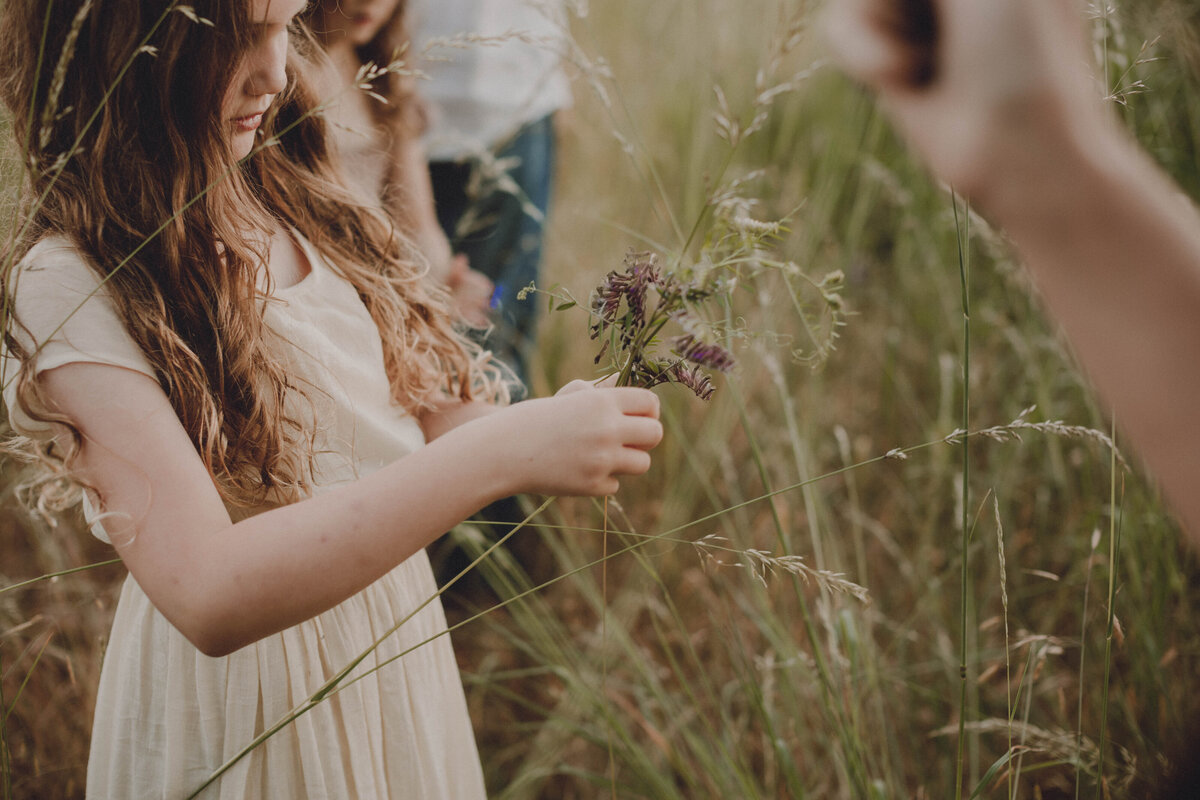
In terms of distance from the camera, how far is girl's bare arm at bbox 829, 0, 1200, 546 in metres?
0.35

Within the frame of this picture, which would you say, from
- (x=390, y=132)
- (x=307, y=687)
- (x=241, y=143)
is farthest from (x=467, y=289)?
(x=307, y=687)

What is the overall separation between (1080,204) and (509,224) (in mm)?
1735

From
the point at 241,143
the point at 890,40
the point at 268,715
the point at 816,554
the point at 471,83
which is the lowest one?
the point at 816,554

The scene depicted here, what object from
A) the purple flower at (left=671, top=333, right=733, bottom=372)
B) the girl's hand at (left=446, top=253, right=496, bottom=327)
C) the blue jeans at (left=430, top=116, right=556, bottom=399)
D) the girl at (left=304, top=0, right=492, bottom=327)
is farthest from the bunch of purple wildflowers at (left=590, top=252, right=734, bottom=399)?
the blue jeans at (left=430, top=116, right=556, bottom=399)

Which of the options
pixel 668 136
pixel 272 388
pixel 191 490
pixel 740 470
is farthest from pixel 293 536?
pixel 668 136

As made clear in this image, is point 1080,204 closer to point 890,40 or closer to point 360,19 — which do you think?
point 890,40

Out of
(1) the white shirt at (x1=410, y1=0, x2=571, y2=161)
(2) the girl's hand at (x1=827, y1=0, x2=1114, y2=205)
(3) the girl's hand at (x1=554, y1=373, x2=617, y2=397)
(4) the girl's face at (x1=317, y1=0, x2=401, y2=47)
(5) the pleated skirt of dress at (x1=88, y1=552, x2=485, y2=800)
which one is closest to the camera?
(2) the girl's hand at (x1=827, y1=0, x2=1114, y2=205)

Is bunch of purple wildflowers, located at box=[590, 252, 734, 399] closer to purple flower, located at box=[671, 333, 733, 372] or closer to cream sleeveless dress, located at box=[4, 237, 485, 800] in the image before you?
purple flower, located at box=[671, 333, 733, 372]

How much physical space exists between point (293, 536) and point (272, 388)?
218mm

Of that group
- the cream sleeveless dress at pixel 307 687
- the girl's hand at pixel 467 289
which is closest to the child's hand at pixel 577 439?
the cream sleeveless dress at pixel 307 687

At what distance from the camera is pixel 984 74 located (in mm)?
357

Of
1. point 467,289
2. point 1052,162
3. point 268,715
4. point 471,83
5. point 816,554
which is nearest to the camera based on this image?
point 1052,162

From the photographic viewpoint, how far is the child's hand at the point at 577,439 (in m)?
0.64

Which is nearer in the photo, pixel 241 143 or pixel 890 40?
pixel 890 40
